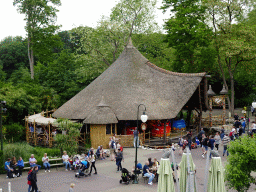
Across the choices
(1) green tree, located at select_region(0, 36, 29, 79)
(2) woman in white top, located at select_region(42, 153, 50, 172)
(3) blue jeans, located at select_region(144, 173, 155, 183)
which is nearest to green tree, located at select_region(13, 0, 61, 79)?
(1) green tree, located at select_region(0, 36, 29, 79)

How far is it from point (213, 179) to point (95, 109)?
686 inches

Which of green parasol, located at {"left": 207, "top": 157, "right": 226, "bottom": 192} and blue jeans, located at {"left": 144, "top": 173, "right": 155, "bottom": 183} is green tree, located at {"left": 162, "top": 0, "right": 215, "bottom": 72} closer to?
blue jeans, located at {"left": 144, "top": 173, "right": 155, "bottom": 183}

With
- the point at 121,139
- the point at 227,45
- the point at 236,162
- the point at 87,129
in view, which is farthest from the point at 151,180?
the point at 227,45

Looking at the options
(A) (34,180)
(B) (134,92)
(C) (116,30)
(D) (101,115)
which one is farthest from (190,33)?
(A) (34,180)

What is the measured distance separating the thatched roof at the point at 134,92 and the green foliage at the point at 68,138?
317cm

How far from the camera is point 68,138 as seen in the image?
2355 cm

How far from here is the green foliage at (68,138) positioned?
2320cm

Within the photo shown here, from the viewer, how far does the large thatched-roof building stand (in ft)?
90.3

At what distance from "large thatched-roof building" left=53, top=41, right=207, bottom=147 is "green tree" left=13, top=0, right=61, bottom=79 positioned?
56.6ft

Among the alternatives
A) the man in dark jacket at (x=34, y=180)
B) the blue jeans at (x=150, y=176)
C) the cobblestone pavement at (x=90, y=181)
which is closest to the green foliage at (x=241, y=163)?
the cobblestone pavement at (x=90, y=181)

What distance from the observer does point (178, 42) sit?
43.1 meters

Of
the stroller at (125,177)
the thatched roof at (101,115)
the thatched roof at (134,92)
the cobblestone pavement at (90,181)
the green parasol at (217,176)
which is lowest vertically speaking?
the cobblestone pavement at (90,181)

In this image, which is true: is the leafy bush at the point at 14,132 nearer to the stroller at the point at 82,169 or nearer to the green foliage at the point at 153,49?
the stroller at the point at 82,169

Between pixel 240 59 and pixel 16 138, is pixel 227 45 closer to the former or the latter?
pixel 240 59
